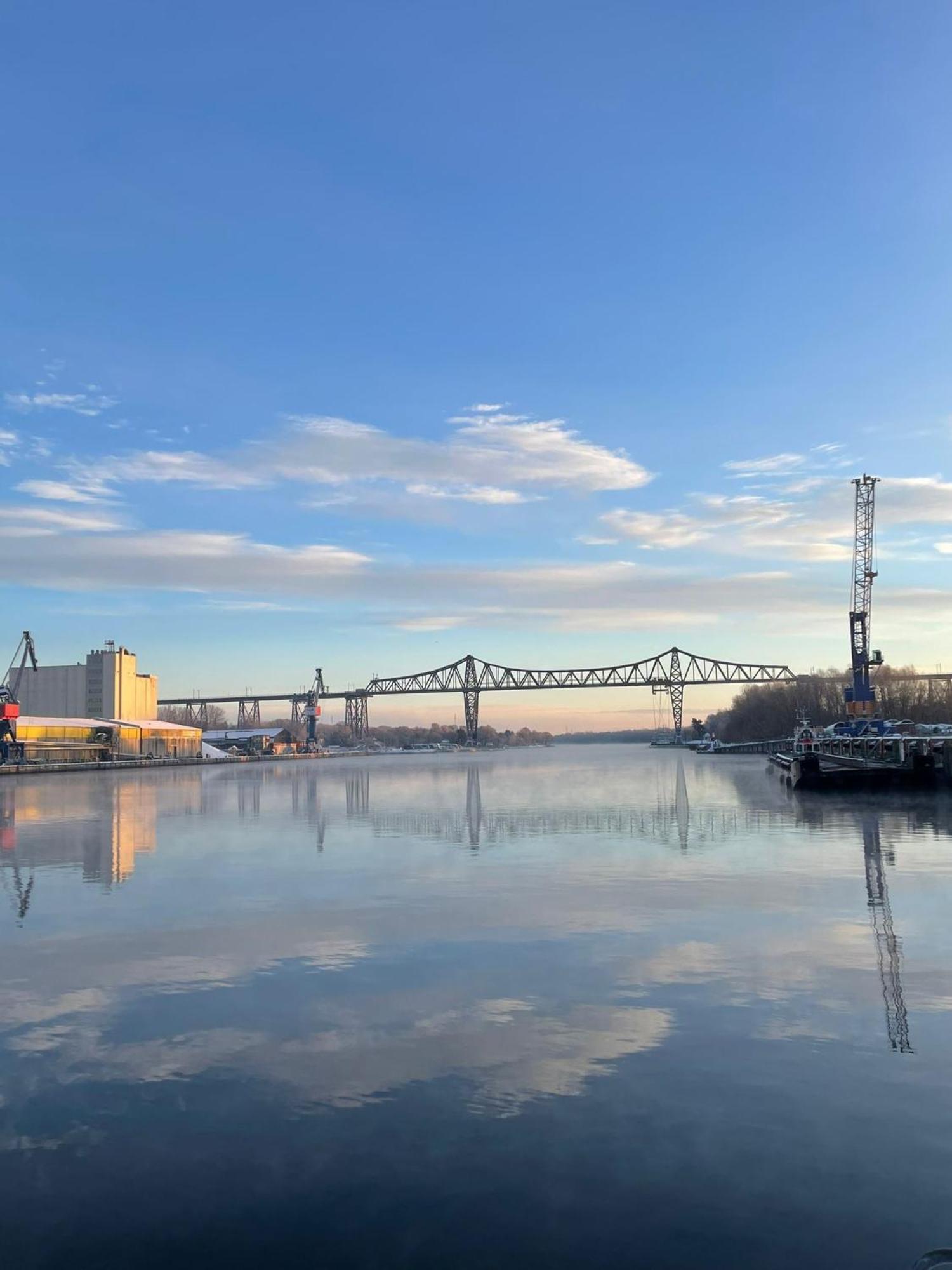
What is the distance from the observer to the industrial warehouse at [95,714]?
345 feet

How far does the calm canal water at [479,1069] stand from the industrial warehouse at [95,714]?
93041mm

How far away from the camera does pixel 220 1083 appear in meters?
7.93

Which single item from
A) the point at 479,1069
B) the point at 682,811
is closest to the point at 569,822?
the point at 682,811

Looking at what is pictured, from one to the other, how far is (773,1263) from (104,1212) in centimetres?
393

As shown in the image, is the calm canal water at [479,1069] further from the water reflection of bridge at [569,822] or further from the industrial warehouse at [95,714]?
the industrial warehouse at [95,714]

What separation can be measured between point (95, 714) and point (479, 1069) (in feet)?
481

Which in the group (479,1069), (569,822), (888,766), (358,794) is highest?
(479,1069)

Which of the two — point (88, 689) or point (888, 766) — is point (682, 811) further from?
point (88, 689)

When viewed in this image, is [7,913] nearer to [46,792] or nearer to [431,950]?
[431,950]

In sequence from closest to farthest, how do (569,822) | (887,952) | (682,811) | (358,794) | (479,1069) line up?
(479,1069) < (887,952) < (569,822) < (682,811) < (358,794)

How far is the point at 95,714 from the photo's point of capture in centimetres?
14312

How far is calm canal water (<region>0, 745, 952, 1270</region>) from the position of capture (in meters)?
5.69

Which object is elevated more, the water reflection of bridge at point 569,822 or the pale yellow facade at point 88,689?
the pale yellow facade at point 88,689

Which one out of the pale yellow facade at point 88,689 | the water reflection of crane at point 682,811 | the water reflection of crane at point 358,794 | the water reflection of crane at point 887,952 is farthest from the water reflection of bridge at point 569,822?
the pale yellow facade at point 88,689
